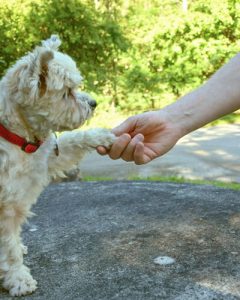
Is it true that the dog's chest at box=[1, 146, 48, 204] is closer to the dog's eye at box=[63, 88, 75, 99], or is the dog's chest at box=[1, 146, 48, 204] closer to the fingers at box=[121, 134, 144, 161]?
the dog's eye at box=[63, 88, 75, 99]

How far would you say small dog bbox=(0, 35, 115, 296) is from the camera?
9.39 feet

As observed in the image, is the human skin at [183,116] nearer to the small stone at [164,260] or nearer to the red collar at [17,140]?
the red collar at [17,140]

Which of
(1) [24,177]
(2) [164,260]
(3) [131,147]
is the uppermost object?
(3) [131,147]

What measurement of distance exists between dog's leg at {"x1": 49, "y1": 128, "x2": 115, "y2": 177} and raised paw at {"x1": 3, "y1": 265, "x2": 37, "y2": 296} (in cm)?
68

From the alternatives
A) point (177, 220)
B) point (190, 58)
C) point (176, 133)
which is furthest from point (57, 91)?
point (190, 58)

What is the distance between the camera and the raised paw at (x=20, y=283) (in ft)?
9.72

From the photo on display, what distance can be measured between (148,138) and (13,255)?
3.59ft

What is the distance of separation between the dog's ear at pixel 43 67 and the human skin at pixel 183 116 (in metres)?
0.55

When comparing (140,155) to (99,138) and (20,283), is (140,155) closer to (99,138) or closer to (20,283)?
(99,138)

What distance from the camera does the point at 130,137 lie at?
9.70 ft

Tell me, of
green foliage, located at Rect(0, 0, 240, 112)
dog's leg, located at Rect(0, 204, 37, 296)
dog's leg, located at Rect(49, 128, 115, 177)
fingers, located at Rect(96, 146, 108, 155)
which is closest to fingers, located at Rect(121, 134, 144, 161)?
fingers, located at Rect(96, 146, 108, 155)

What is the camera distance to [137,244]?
11.4ft

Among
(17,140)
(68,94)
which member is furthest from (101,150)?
(17,140)

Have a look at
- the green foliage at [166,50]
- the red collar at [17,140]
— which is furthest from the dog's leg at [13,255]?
the green foliage at [166,50]
